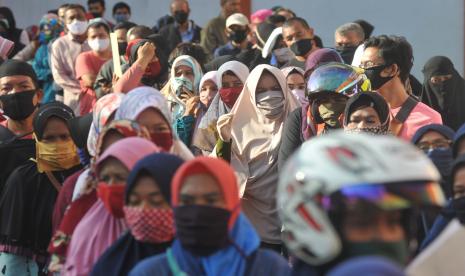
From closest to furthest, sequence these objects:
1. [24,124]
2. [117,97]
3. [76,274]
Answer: [76,274] → [117,97] → [24,124]

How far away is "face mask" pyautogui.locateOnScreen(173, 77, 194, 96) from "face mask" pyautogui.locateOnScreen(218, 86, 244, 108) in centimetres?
78

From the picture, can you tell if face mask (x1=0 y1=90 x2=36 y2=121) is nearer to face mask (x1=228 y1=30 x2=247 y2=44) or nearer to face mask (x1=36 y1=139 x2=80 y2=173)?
face mask (x1=36 y1=139 x2=80 y2=173)

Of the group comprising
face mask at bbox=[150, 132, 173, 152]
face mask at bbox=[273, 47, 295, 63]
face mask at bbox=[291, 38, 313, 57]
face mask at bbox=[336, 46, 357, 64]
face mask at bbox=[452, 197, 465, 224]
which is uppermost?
face mask at bbox=[150, 132, 173, 152]

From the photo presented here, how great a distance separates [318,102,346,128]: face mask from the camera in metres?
8.18

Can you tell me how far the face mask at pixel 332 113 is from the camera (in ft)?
26.8

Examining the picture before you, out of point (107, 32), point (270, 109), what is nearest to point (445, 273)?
point (270, 109)

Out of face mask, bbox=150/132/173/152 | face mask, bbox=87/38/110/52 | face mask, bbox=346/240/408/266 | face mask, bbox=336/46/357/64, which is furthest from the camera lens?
face mask, bbox=87/38/110/52

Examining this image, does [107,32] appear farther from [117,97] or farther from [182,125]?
[117,97]

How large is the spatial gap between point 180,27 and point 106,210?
10.3 m

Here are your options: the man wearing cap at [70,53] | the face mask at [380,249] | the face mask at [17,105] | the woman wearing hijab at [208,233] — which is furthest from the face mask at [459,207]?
the man wearing cap at [70,53]

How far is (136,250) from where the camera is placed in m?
5.61

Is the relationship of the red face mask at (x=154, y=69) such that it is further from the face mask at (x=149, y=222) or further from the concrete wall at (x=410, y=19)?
the face mask at (x=149, y=222)

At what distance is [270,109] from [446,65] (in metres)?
A: 2.52

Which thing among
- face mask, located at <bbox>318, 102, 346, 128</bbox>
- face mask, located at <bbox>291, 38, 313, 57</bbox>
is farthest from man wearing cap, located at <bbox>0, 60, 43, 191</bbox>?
face mask, located at <bbox>291, 38, 313, 57</bbox>
